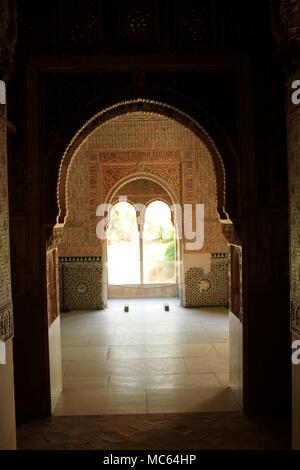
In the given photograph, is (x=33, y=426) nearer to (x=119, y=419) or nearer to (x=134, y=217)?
(x=119, y=419)

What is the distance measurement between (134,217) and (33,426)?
26.3 feet

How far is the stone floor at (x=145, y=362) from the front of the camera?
17.8ft

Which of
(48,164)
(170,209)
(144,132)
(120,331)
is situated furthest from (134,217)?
(48,164)

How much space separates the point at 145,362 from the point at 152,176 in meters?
5.10

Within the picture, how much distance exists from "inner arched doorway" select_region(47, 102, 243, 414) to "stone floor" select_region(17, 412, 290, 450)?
5.89m

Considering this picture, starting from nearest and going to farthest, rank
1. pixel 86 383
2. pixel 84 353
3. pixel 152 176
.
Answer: pixel 86 383, pixel 84 353, pixel 152 176

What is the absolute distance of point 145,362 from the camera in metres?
6.91

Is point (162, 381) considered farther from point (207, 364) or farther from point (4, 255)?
point (4, 255)

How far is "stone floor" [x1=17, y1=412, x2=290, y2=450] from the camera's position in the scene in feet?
14.5

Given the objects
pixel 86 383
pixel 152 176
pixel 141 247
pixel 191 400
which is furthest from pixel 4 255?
pixel 141 247

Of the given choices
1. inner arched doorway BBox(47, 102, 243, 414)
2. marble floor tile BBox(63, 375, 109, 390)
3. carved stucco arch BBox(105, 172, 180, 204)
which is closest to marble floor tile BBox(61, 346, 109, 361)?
marble floor tile BBox(63, 375, 109, 390)

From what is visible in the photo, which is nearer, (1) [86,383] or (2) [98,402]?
(2) [98,402]

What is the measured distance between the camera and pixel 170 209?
12094mm

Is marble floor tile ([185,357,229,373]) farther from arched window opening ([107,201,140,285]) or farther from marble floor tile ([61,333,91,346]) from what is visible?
arched window opening ([107,201,140,285])
